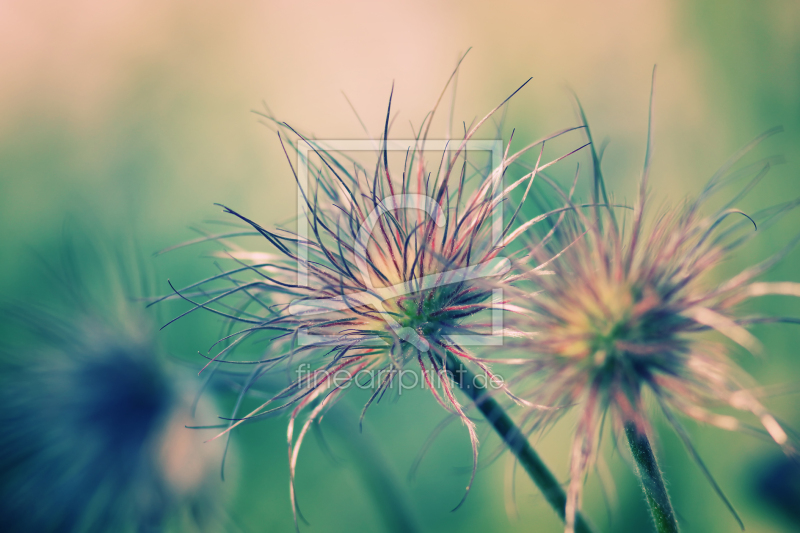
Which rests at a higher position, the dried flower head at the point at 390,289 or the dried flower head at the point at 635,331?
the dried flower head at the point at 390,289

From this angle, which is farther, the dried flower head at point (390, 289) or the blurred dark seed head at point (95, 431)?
the blurred dark seed head at point (95, 431)

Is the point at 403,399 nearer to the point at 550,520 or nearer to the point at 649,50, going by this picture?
the point at 550,520

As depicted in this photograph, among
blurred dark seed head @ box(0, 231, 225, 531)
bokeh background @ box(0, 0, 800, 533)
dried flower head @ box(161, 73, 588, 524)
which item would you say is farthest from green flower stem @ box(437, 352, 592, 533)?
blurred dark seed head @ box(0, 231, 225, 531)

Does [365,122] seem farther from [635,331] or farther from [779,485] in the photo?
[779,485]

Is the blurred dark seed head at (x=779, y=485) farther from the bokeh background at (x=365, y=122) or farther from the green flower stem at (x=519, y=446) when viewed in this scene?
the green flower stem at (x=519, y=446)

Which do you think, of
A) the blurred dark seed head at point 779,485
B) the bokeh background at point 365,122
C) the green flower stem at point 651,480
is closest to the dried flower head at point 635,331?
the green flower stem at point 651,480

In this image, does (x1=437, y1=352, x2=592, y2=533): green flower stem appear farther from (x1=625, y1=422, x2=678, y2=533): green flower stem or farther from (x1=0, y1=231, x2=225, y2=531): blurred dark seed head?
(x1=0, y1=231, x2=225, y2=531): blurred dark seed head

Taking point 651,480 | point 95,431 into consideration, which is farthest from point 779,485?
point 95,431
